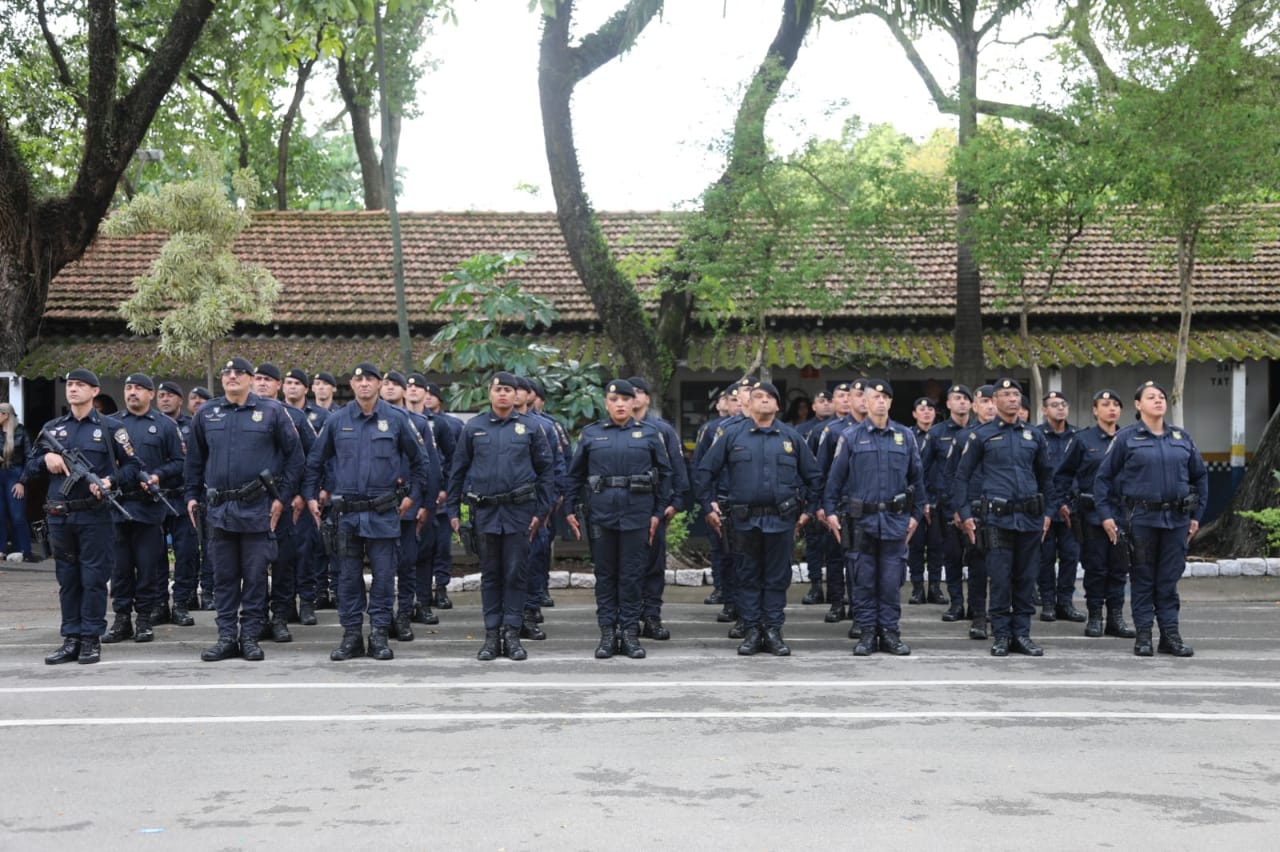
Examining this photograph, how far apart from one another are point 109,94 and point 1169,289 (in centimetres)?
1594

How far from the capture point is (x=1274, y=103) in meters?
15.5

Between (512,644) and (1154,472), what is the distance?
508cm

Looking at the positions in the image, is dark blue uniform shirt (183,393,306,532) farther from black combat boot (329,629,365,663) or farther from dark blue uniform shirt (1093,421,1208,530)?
dark blue uniform shirt (1093,421,1208,530)

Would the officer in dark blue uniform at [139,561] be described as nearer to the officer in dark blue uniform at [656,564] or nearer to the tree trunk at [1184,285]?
the officer in dark blue uniform at [656,564]

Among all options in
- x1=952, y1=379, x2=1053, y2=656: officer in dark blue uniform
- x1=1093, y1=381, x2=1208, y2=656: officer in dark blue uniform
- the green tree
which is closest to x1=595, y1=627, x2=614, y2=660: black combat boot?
x1=952, y1=379, x2=1053, y2=656: officer in dark blue uniform

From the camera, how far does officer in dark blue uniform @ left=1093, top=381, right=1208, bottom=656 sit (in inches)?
387

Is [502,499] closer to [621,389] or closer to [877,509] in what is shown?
[621,389]

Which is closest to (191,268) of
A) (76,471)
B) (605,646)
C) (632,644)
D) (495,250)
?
(495,250)

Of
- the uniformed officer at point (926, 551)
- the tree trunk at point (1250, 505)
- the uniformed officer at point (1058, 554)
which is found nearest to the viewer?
the uniformed officer at point (1058, 554)

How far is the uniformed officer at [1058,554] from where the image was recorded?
1189cm

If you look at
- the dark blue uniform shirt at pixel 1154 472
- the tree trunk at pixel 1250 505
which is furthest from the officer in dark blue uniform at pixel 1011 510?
the tree trunk at pixel 1250 505

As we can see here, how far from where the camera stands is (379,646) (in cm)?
962

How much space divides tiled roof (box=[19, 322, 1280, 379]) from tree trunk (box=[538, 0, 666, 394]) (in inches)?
64.3

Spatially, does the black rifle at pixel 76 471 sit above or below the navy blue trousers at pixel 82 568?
above
